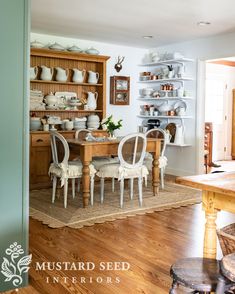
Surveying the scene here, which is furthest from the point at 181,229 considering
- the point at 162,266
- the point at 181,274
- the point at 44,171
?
the point at 44,171

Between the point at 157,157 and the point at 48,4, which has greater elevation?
the point at 48,4

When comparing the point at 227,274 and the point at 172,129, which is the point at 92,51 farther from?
the point at 227,274

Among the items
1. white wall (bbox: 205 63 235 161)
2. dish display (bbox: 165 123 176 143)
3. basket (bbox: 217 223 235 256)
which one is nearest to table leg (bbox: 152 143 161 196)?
dish display (bbox: 165 123 176 143)

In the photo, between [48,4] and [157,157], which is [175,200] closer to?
[157,157]

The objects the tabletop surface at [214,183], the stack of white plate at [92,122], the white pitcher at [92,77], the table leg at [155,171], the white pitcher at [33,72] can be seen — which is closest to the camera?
the tabletop surface at [214,183]

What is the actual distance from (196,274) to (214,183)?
0.54 metres

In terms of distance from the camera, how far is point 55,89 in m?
6.60

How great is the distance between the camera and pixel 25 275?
8.48 ft

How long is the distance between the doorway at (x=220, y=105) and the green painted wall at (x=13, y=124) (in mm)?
7510

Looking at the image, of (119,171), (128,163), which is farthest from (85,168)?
(128,163)

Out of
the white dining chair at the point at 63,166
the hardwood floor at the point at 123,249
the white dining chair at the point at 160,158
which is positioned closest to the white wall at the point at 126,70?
the white dining chair at the point at 160,158

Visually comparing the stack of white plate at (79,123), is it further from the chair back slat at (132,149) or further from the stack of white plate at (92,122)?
the chair back slat at (132,149)

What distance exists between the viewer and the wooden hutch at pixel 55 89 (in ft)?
19.4

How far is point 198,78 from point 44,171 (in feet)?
10.4
